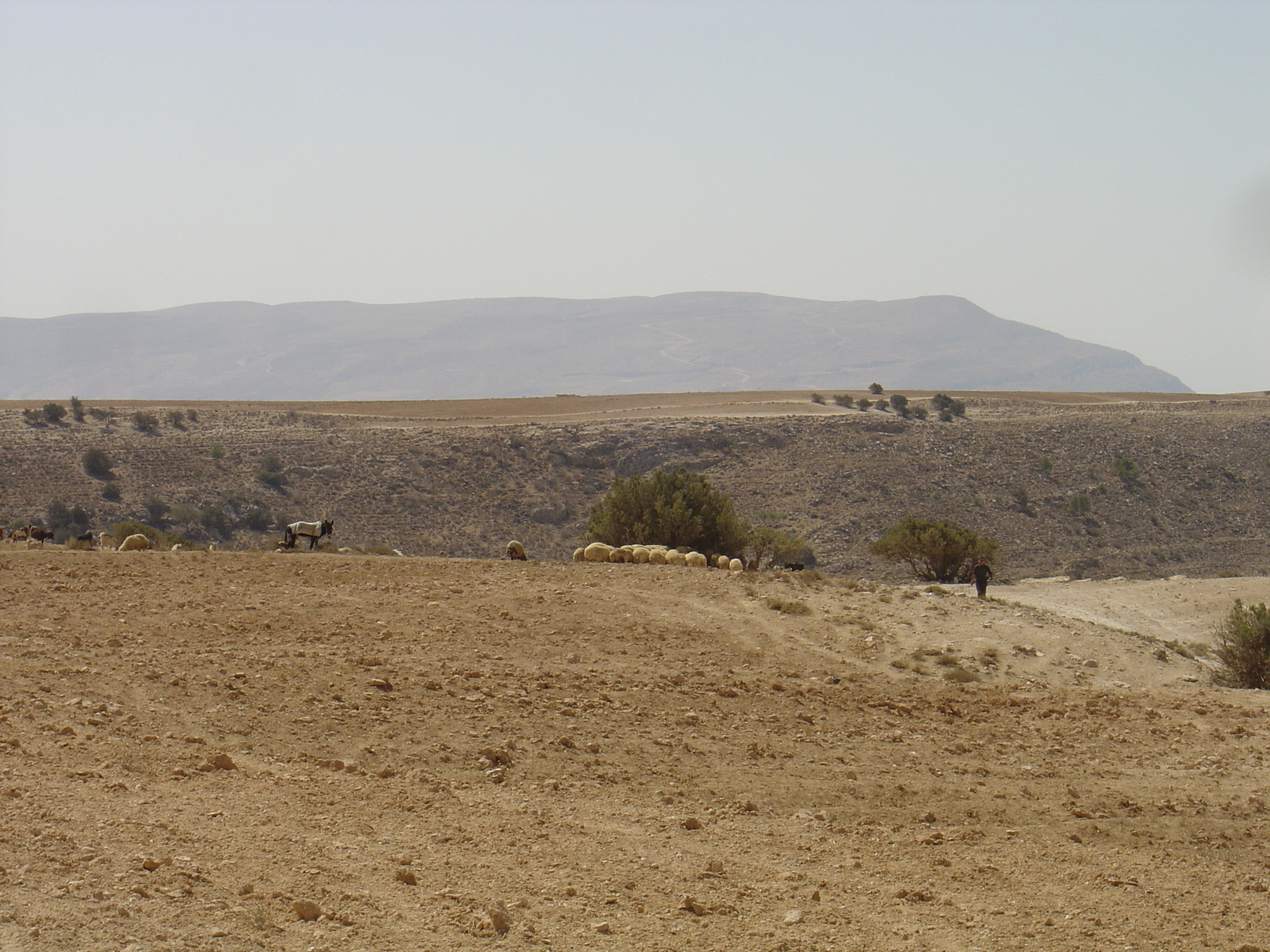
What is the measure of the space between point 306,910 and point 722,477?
2054 inches

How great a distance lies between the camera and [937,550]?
29781 mm

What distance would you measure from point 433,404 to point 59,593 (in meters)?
72.2

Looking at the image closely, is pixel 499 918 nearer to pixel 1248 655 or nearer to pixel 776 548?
pixel 1248 655

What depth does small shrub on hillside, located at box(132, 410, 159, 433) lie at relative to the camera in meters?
58.3

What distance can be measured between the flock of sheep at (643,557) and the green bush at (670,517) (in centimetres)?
359

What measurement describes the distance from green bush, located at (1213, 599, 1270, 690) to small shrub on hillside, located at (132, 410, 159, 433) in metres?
53.6

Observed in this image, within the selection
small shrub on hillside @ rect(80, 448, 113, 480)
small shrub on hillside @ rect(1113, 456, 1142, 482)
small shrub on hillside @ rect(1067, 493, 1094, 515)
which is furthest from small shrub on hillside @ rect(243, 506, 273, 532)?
small shrub on hillside @ rect(1113, 456, 1142, 482)

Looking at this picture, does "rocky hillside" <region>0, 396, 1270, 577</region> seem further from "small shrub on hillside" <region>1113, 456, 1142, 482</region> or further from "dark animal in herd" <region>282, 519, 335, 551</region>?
"dark animal in herd" <region>282, 519, 335, 551</region>

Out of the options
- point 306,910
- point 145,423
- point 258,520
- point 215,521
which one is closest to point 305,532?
point 306,910

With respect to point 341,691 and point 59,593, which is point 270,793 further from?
point 59,593

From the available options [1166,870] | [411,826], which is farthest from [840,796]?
[411,826]

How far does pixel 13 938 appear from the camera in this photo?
5312mm

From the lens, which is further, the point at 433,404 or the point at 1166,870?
the point at 433,404

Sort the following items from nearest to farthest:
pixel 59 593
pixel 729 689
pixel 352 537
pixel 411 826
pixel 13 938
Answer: pixel 13 938, pixel 411 826, pixel 729 689, pixel 59 593, pixel 352 537
